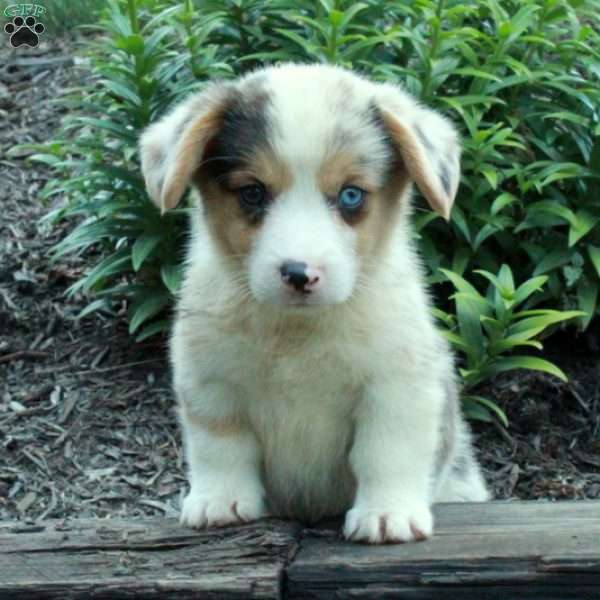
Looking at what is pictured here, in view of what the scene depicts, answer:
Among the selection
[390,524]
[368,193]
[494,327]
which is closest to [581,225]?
[494,327]

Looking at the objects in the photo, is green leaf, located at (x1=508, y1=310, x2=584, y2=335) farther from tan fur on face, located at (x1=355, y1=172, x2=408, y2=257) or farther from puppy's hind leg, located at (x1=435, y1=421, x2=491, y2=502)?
tan fur on face, located at (x1=355, y1=172, x2=408, y2=257)

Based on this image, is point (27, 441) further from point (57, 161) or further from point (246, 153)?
point (246, 153)

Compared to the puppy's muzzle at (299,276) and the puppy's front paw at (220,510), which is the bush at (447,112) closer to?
the puppy's front paw at (220,510)

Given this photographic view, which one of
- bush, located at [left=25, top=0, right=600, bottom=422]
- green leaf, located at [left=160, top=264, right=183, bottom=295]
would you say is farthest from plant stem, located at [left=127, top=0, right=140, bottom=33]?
green leaf, located at [left=160, top=264, right=183, bottom=295]

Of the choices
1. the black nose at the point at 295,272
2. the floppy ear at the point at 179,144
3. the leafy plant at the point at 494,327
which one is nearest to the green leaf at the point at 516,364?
the leafy plant at the point at 494,327

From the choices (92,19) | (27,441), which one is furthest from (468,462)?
(92,19)

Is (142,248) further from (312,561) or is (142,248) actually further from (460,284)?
(312,561)
